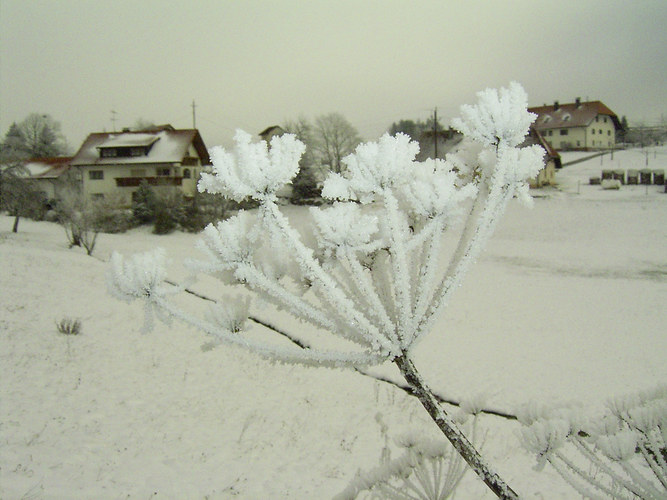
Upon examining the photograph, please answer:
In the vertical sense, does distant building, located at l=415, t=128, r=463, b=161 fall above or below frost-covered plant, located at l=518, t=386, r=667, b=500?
above

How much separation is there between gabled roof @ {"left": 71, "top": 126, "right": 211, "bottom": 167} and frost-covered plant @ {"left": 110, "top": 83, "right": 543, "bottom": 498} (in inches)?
1730

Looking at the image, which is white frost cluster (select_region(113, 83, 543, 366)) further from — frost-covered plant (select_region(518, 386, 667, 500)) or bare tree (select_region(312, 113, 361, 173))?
bare tree (select_region(312, 113, 361, 173))

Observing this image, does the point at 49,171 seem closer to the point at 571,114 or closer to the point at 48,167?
the point at 48,167

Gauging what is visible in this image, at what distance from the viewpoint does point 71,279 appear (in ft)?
68.7

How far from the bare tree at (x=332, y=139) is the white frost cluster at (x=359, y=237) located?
1650 mm

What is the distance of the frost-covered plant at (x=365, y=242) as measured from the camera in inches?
68.9

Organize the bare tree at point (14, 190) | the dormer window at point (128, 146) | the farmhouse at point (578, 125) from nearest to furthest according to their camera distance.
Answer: the bare tree at point (14, 190), the dormer window at point (128, 146), the farmhouse at point (578, 125)

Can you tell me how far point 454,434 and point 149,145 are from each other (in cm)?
4898

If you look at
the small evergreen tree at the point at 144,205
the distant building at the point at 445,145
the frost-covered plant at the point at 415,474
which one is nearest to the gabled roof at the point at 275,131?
the distant building at the point at 445,145

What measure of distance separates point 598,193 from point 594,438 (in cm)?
5161

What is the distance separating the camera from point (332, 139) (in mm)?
4930

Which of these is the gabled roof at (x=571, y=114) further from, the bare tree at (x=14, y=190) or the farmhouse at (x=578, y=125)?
the bare tree at (x=14, y=190)

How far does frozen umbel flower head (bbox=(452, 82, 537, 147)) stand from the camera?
190 centimetres

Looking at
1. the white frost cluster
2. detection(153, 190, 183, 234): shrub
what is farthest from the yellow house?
the white frost cluster
